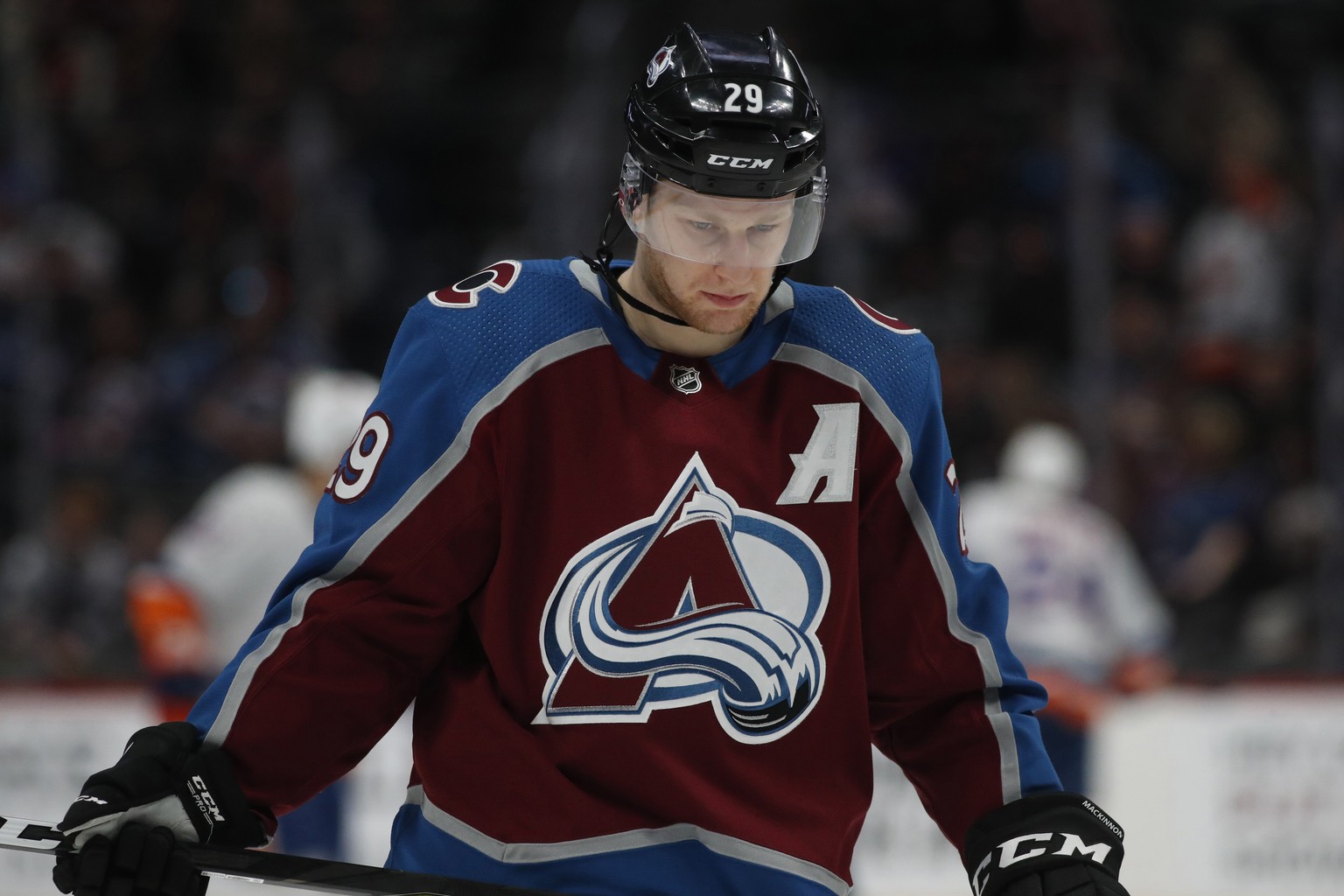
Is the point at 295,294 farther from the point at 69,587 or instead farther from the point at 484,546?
the point at 484,546

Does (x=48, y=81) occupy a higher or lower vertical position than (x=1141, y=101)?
lower

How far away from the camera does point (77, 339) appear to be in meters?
6.40

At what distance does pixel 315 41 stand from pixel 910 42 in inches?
99.1

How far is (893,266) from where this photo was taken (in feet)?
21.9

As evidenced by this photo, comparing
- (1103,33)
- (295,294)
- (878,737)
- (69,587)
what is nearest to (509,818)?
(878,737)

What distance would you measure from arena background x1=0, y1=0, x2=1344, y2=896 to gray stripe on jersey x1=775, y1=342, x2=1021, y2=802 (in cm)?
337

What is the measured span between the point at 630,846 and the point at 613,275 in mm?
625

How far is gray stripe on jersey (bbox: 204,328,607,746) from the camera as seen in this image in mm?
1792

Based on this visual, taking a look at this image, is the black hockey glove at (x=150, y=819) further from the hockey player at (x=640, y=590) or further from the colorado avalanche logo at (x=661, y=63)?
the colorado avalanche logo at (x=661, y=63)

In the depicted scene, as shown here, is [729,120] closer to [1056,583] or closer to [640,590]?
[640,590]

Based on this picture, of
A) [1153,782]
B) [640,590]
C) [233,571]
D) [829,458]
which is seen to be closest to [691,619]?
[640,590]

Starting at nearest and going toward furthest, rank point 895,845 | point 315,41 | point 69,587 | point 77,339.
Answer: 1. point 895,845
2. point 69,587
3. point 77,339
4. point 315,41

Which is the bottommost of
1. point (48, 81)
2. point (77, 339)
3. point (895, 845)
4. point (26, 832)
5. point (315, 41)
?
point (26, 832)

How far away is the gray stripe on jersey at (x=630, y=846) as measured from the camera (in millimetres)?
1795
